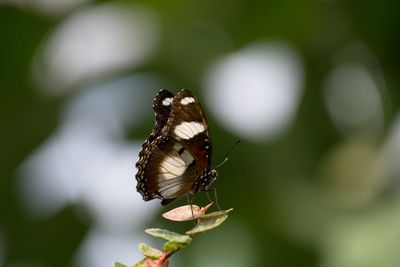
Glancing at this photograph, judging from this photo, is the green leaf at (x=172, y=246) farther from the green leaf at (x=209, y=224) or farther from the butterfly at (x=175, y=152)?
the butterfly at (x=175, y=152)

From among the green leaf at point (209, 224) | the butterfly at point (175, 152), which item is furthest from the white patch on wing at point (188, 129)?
the green leaf at point (209, 224)

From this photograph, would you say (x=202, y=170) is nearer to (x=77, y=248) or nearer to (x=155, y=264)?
(x=155, y=264)

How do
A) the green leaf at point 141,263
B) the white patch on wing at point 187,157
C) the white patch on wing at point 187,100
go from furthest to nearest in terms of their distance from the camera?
the white patch on wing at point 187,157
the white patch on wing at point 187,100
the green leaf at point 141,263

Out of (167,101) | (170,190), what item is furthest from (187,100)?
(170,190)

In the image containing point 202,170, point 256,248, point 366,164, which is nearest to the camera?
point 202,170

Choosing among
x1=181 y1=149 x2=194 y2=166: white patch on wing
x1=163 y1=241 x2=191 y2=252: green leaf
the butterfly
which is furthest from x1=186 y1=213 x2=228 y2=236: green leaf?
x1=181 y1=149 x2=194 y2=166: white patch on wing

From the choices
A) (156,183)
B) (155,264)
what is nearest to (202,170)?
(156,183)
